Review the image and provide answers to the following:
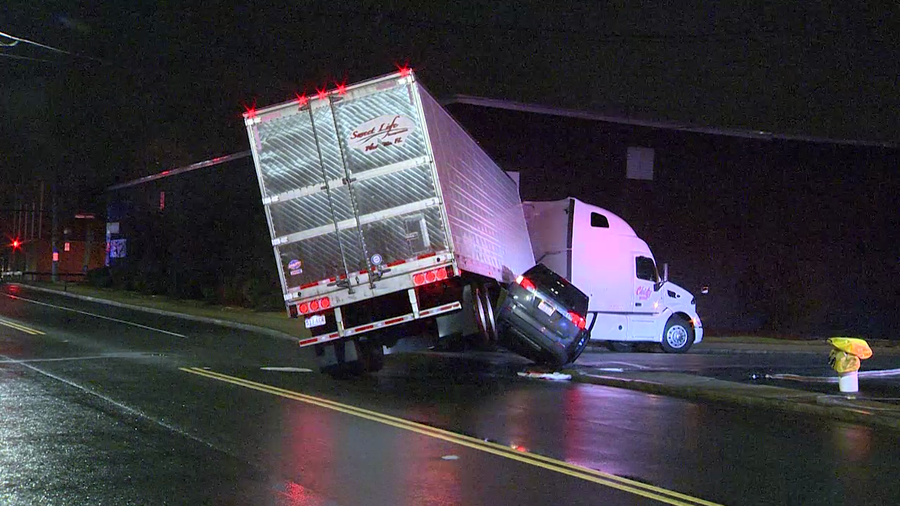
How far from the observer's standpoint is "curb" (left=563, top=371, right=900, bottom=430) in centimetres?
1160

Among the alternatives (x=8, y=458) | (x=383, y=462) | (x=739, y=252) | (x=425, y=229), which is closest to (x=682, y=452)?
(x=383, y=462)

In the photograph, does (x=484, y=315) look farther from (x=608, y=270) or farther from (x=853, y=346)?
(x=608, y=270)

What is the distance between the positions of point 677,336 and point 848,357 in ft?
29.4

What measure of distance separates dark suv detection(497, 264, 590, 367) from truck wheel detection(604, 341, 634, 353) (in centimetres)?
718

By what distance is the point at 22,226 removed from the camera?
3393 inches

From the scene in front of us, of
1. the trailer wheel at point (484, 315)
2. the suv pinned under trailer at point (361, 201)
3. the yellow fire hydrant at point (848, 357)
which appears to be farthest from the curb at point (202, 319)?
the yellow fire hydrant at point (848, 357)

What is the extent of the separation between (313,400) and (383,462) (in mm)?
4044

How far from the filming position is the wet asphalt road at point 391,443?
706 centimetres

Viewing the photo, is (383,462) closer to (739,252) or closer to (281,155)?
(281,155)

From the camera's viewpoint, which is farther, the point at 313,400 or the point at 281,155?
the point at 281,155

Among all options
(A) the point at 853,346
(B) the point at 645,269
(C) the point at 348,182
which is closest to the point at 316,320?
(C) the point at 348,182

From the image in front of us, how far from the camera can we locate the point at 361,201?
12.8m

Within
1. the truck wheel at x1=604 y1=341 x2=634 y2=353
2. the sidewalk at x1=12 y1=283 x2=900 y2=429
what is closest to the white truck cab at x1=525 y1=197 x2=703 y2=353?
the truck wheel at x1=604 y1=341 x2=634 y2=353

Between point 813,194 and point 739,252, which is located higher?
point 813,194
